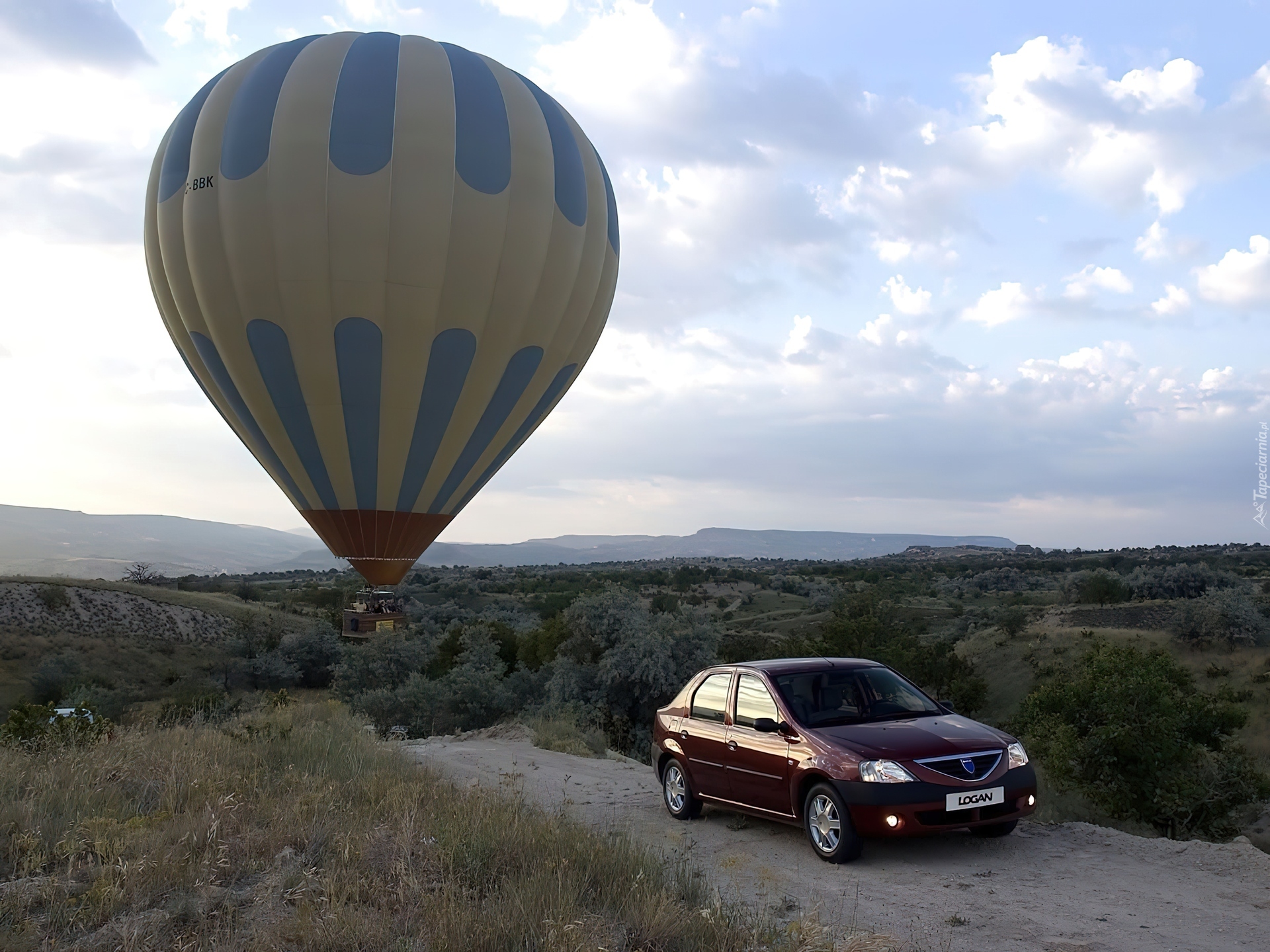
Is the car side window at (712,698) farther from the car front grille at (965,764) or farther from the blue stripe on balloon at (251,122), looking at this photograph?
the blue stripe on balloon at (251,122)

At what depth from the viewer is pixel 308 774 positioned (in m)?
9.16

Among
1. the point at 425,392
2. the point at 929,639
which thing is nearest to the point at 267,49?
the point at 425,392

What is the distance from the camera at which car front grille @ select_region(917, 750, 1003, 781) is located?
25.7 ft

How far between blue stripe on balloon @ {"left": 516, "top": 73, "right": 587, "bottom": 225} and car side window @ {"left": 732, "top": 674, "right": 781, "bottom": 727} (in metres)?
10.6

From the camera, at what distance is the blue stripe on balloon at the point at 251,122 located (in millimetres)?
15891

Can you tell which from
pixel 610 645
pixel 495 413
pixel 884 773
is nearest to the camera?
pixel 884 773

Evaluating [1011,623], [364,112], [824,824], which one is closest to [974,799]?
[824,824]

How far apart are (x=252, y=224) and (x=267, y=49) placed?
428cm

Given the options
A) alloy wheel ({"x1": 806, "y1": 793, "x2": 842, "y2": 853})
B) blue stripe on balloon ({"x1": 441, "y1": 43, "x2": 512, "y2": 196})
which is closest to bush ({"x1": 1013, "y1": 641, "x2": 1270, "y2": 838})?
alloy wheel ({"x1": 806, "y1": 793, "x2": 842, "y2": 853})

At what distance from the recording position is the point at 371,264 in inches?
613

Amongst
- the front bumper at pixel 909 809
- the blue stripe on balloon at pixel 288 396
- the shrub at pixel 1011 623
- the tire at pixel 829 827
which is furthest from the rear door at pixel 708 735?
the shrub at pixel 1011 623

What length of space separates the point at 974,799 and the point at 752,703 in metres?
2.30

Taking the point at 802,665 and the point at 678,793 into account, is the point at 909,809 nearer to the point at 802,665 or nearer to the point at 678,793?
the point at 802,665

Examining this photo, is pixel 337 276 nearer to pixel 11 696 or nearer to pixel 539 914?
pixel 539 914
